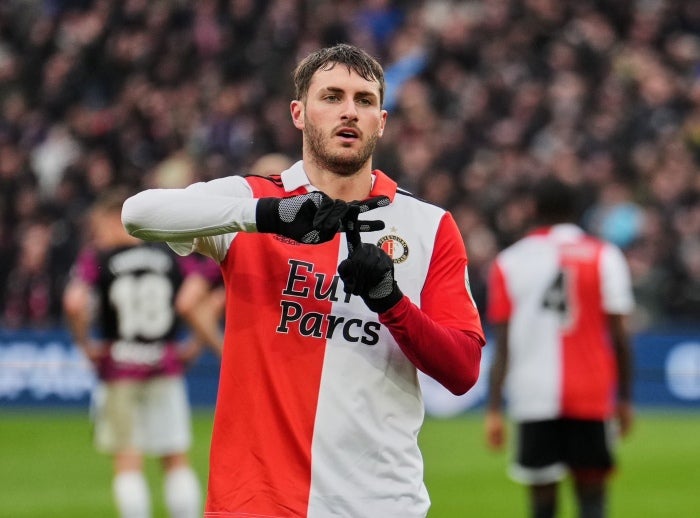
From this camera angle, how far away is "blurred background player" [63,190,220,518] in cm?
892

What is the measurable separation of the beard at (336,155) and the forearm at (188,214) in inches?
14.5

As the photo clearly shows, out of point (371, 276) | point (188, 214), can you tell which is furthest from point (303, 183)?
point (371, 276)

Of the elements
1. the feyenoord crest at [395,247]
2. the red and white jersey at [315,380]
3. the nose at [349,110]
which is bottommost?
the red and white jersey at [315,380]

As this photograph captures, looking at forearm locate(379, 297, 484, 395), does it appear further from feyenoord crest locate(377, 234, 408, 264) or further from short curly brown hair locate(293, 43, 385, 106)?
short curly brown hair locate(293, 43, 385, 106)

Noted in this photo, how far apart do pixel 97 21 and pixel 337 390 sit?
57.0 feet

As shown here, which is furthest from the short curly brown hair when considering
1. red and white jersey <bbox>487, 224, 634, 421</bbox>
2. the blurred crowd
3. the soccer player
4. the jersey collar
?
the blurred crowd

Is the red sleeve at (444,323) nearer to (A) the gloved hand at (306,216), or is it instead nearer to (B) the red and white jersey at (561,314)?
(A) the gloved hand at (306,216)

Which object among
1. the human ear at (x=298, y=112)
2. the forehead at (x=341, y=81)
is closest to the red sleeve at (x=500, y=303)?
the human ear at (x=298, y=112)

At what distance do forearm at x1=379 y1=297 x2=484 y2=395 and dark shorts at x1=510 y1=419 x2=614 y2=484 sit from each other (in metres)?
3.82

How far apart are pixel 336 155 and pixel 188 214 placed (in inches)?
21.0

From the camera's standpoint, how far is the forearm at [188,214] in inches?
161

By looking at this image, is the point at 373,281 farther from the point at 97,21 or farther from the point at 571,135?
the point at 97,21

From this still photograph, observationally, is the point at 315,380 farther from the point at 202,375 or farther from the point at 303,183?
the point at 202,375

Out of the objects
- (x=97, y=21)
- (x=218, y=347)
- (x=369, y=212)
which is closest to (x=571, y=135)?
(x=97, y=21)
